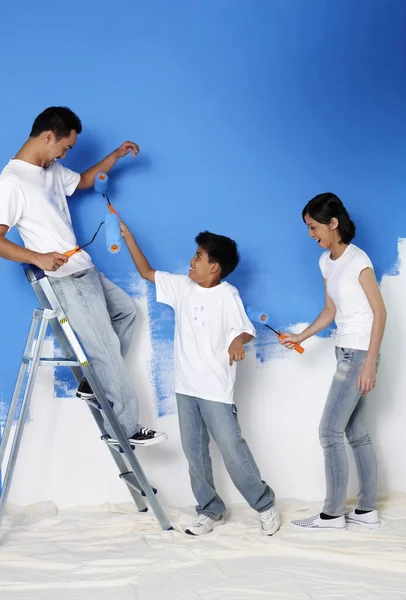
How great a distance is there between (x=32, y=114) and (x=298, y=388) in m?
1.50

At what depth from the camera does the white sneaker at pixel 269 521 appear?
8.70ft

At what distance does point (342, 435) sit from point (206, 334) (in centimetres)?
63

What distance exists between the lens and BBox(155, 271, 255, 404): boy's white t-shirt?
2.64 metres

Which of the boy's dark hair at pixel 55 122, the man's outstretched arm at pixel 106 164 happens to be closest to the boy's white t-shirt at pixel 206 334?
the man's outstretched arm at pixel 106 164

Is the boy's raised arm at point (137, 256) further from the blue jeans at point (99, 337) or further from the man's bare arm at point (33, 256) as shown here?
the man's bare arm at point (33, 256)

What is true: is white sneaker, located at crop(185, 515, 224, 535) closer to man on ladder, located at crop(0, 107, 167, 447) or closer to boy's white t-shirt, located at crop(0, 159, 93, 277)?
man on ladder, located at crop(0, 107, 167, 447)

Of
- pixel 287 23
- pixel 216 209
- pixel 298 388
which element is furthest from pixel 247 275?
pixel 287 23

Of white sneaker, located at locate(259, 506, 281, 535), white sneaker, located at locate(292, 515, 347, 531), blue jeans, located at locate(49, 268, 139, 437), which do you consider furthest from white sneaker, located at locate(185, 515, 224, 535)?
blue jeans, located at locate(49, 268, 139, 437)

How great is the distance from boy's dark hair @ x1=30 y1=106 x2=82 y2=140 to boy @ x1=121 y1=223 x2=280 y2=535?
1.37 feet

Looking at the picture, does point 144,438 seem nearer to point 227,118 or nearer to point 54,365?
point 54,365

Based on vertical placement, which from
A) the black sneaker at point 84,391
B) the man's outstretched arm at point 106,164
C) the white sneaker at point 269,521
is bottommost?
the white sneaker at point 269,521

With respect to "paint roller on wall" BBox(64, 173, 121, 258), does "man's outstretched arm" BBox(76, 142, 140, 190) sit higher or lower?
higher

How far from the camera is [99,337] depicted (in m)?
2.51

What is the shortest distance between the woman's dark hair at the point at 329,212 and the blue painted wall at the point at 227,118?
30 cm
